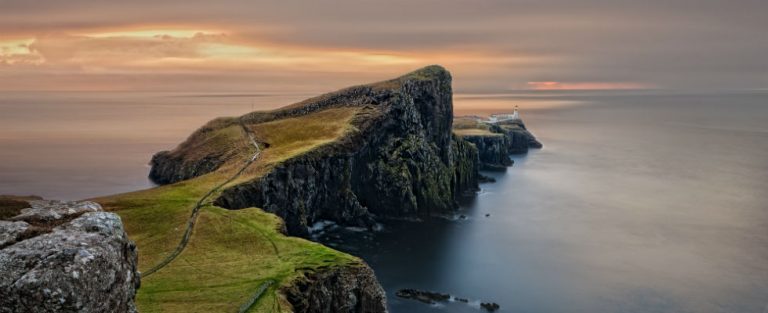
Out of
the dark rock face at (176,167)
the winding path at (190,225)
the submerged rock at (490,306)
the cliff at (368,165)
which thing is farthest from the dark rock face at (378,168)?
the submerged rock at (490,306)

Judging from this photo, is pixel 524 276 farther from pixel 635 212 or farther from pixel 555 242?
pixel 635 212

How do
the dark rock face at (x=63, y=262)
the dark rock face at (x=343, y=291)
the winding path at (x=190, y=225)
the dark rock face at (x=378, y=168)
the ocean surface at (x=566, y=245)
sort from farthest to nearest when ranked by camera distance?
the dark rock face at (x=378, y=168) → the ocean surface at (x=566, y=245) → the winding path at (x=190, y=225) → the dark rock face at (x=343, y=291) → the dark rock face at (x=63, y=262)

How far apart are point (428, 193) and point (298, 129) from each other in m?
40.7

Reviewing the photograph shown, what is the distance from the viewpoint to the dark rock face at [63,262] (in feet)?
80.7

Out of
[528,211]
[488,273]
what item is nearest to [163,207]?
[488,273]

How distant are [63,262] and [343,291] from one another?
43254mm

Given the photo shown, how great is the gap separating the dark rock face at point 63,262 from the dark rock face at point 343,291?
3571 centimetres

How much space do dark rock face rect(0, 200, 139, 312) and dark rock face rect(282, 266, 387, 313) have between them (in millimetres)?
35709

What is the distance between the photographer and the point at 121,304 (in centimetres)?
2864

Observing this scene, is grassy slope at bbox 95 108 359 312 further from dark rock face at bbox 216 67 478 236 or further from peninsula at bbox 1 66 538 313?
dark rock face at bbox 216 67 478 236

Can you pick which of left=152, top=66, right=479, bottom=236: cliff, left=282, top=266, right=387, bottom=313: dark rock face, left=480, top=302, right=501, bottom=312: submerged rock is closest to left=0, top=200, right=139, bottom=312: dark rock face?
left=282, top=266, right=387, bottom=313: dark rock face

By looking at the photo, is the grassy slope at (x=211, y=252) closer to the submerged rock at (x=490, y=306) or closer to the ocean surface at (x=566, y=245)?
the ocean surface at (x=566, y=245)

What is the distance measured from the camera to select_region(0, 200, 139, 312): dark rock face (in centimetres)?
2461

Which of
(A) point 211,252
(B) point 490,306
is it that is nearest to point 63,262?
(A) point 211,252
